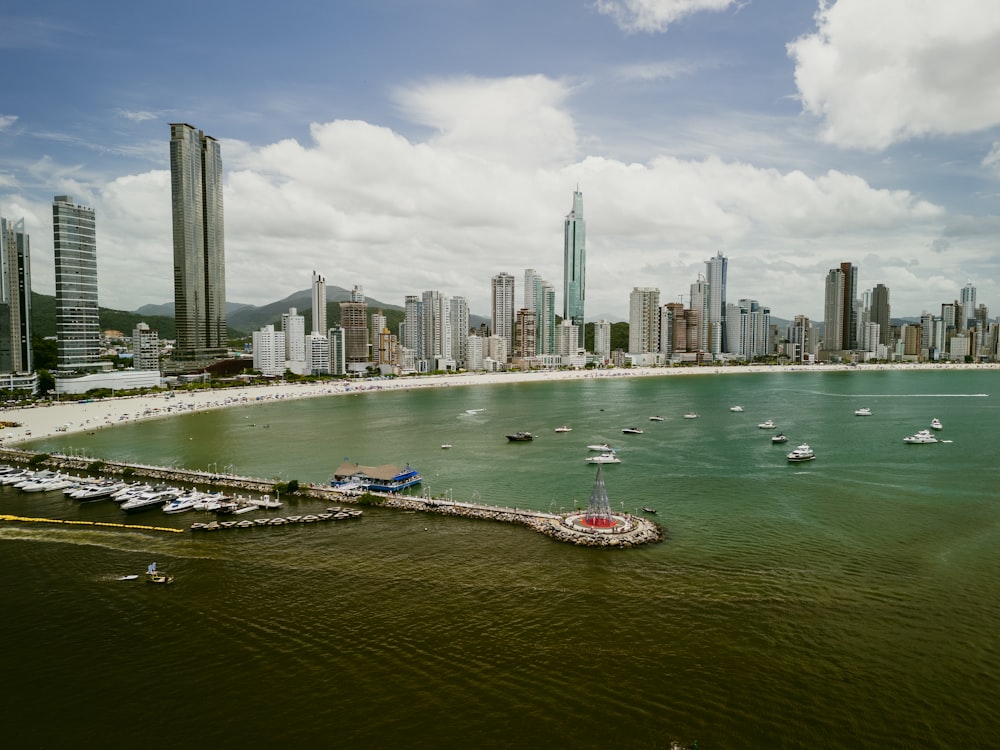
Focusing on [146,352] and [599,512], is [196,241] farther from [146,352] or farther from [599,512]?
[599,512]

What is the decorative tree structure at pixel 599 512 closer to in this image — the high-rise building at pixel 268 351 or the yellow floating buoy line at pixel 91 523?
the yellow floating buoy line at pixel 91 523

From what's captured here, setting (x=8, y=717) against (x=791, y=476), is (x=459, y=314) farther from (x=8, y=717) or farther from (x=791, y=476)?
(x=8, y=717)

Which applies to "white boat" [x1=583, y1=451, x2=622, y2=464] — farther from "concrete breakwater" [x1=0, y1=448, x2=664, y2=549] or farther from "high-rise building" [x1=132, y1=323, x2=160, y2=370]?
"high-rise building" [x1=132, y1=323, x2=160, y2=370]

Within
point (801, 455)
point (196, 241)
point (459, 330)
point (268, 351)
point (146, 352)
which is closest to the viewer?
point (801, 455)

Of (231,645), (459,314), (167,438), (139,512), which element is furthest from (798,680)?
(459,314)

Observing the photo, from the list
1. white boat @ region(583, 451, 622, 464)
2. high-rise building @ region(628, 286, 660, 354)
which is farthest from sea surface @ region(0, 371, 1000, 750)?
high-rise building @ region(628, 286, 660, 354)

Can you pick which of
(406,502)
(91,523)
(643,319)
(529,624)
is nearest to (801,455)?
(406,502)
